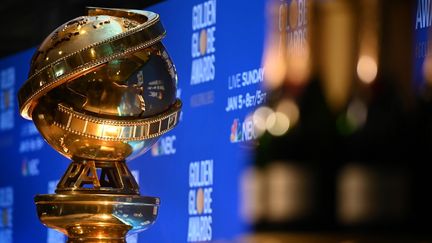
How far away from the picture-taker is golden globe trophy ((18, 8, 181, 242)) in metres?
1.77

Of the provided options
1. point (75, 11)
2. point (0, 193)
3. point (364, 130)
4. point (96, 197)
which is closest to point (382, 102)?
point (364, 130)

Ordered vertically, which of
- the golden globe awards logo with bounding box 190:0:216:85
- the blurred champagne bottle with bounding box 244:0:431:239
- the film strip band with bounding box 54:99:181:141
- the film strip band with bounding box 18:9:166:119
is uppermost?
the golden globe awards logo with bounding box 190:0:216:85

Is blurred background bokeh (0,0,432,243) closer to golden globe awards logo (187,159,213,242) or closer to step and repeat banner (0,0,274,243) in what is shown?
step and repeat banner (0,0,274,243)

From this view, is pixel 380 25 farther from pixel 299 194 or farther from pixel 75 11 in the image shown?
pixel 75 11

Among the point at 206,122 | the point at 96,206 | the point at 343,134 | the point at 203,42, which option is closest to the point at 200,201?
the point at 206,122

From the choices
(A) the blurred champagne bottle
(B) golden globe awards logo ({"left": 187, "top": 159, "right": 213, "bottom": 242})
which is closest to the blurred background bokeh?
(A) the blurred champagne bottle

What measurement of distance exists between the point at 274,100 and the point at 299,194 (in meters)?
0.06

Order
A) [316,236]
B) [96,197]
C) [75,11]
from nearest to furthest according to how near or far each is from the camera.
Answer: [316,236]
[96,197]
[75,11]

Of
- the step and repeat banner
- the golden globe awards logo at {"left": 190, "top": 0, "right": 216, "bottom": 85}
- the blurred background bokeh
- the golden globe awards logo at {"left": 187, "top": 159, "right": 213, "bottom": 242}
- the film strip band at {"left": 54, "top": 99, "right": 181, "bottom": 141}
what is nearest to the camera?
the blurred background bokeh

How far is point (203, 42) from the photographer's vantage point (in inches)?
119

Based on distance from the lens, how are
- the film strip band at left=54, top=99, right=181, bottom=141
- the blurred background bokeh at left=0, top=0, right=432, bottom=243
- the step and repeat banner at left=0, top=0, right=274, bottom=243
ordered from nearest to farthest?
the blurred background bokeh at left=0, top=0, right=432, bottom=243
the film strip band at left=54, top=99, right=181, bottom=141
the step and repeat banner at left=0, top=0, right=274, bottom=243

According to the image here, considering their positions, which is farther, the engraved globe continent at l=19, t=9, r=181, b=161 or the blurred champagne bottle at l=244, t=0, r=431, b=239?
the engraved globe continent at l=19, t=9, r=181, b=161

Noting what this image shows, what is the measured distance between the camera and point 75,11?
13.2ft

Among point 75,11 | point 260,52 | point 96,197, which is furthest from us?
point 75,11
